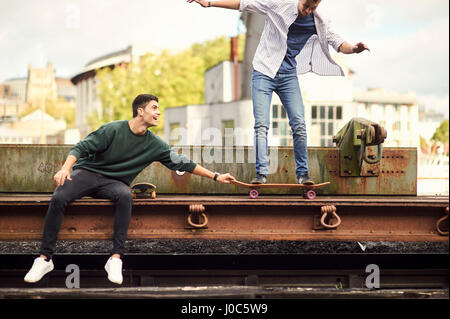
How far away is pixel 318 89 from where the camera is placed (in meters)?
31.9

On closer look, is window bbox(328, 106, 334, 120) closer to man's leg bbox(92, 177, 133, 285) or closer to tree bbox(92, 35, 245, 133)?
tree bbox(92, 35, 245, 133)

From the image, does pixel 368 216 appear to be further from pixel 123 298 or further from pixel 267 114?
pixel 123 298

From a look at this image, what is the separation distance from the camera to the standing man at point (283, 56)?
5.68 meters

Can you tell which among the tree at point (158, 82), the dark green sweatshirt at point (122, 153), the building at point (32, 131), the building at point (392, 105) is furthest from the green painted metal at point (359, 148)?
the building at point (392, 105)

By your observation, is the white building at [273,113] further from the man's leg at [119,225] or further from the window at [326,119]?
the man's leg at [119,225]

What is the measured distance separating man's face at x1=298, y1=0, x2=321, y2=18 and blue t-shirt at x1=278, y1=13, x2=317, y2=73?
0.07 m

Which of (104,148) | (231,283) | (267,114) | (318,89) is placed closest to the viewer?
(104,148)

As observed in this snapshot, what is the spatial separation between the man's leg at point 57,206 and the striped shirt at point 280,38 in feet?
7.25

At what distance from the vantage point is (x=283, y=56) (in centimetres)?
573

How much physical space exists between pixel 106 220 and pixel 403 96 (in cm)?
6345

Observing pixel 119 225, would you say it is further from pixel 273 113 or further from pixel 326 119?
pixel 326 119

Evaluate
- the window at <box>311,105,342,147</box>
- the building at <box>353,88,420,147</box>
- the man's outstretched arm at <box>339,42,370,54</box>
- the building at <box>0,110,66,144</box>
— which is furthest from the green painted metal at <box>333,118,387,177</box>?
the building at <box>353,88,420,147</box>

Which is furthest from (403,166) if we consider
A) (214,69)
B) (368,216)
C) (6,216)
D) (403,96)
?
(403,96)

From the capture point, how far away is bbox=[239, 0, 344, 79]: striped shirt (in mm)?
5676
